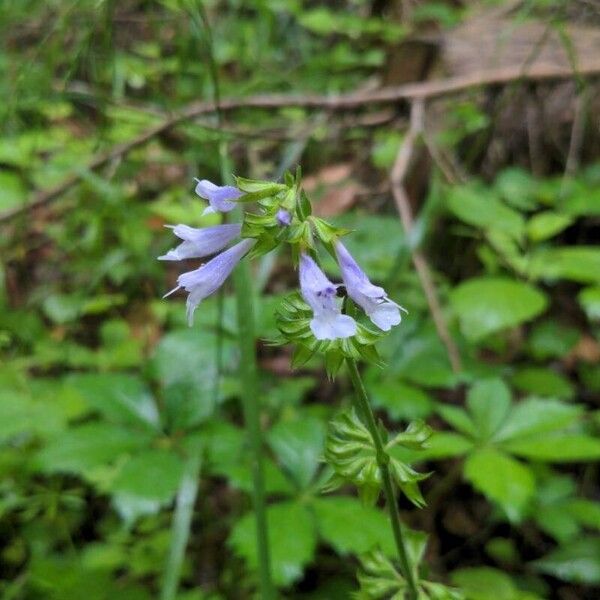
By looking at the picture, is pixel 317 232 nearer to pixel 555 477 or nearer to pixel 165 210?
pixel 555 477

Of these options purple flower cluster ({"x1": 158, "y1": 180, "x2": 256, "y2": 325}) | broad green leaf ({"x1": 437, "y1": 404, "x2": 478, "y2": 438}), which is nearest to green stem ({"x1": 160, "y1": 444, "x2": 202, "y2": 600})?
broad green leaf ({"x1": 437, "y1": 404, "x2": 478, "y2": 438})

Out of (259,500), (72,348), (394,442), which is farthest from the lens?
(72,348)

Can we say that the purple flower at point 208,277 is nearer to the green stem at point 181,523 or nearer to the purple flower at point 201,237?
the purple flower at point 201,237

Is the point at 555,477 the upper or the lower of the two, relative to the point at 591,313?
lower

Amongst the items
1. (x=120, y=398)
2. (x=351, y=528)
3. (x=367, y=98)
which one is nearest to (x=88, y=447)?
(x=120, y=398)

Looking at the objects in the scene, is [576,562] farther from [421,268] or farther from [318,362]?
[318,362]

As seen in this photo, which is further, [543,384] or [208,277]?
[543,384]

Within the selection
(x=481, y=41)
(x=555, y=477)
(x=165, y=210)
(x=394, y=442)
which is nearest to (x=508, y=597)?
(x=555, y=477)
